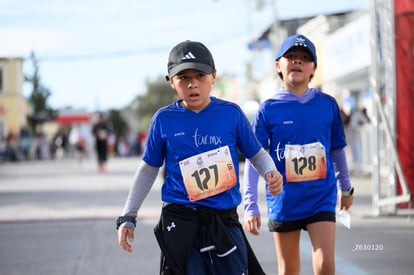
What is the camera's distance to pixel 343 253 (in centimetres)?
856

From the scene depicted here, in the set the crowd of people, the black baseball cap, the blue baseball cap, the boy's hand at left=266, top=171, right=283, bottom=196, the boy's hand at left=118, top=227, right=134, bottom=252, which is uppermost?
the blue baseball cap

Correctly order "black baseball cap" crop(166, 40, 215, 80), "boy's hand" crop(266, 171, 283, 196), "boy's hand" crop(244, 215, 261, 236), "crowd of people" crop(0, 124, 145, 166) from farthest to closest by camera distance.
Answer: "crowd of people" crop(0, 124, 145, 166) < "boy's hand" crop(244, 215, 261, 236) < "boy's hand" crop(266, 171, 283, 196) < "black baseball cap" crop(166, 40, 215, 80)

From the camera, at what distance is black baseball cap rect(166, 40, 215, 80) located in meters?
4.20

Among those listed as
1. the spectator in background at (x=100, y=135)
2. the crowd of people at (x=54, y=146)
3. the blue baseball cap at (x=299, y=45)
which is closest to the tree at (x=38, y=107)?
the crowd of people at (x=54, y=146)

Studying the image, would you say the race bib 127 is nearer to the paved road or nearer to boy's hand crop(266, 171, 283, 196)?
boy's hand crop(266, 171, 283, 196)

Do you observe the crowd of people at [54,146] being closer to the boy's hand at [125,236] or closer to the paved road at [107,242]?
the paved road at [107,242]

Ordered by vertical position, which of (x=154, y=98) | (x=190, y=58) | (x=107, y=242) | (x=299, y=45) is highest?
(x=154, y=98)

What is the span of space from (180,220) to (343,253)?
460 centimetres

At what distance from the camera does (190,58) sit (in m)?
4.21

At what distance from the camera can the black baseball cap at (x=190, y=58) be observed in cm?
420

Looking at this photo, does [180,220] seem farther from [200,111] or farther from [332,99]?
[332,99]

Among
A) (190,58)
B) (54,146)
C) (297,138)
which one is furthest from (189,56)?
(54,146)
